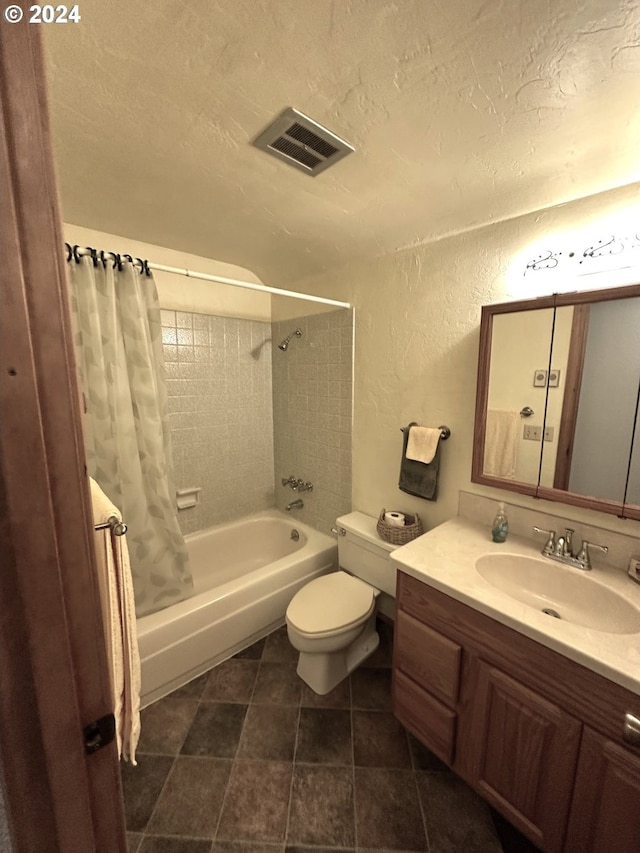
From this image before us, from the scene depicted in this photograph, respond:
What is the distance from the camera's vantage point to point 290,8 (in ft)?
2.19

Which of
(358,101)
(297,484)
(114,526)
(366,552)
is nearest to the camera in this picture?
(114,526)

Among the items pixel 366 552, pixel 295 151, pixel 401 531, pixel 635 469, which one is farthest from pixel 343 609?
pixel 295 151

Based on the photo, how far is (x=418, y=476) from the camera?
169 centimetres

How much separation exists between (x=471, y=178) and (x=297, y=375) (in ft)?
4.95

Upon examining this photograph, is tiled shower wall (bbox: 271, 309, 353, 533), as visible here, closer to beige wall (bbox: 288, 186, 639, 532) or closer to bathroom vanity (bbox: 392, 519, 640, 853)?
beige wall (bbox: 288, 186, 639, 532)

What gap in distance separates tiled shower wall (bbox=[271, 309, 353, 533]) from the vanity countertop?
2.84 ft

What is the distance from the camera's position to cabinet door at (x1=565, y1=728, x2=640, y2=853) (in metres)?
0.78

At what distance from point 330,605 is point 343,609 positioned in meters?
0.07

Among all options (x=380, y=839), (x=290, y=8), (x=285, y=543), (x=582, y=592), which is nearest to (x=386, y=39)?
(x=290, y=8)

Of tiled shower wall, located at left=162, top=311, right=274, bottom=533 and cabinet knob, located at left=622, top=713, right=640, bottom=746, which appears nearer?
cabinet knob, located at left=622, top=713, right=640, bottom=746

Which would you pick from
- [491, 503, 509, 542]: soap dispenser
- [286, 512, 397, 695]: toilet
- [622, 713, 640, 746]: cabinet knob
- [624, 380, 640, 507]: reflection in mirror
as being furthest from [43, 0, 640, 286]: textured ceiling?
[286, 512, 397, 695]: toilet

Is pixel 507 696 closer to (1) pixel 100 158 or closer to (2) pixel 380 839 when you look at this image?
(2) pixel 380 839

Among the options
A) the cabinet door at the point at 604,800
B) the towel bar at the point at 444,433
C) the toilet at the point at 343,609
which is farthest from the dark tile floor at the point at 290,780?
the towel bar at the point at 444,433

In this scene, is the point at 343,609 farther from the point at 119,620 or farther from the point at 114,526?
the point at 114,526
